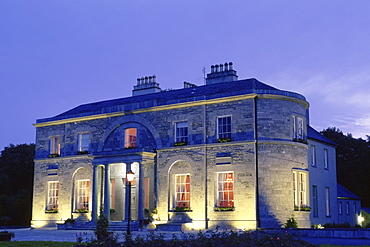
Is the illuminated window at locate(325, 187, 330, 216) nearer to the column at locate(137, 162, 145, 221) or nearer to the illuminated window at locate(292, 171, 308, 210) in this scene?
the illuminated window at locate(292, 171, 308, 210)

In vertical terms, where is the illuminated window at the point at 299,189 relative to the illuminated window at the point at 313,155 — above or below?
below

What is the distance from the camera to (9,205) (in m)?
46.4

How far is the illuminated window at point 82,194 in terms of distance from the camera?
116ft

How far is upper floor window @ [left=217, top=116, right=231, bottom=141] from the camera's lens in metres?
30.5

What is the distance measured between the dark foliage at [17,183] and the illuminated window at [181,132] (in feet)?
64.4

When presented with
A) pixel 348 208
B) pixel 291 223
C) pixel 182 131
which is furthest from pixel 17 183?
pixel 291 223

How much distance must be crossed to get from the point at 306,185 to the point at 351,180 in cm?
2385

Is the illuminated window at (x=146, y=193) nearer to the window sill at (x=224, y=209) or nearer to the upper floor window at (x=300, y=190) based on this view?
the window sill at (x=224, y=209)

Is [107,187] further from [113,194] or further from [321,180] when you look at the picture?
[321,180]

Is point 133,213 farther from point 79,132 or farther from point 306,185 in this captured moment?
point 306,185

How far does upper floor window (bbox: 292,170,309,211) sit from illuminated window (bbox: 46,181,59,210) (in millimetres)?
17133

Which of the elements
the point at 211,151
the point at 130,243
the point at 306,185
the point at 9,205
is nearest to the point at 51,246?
the point at 130,243

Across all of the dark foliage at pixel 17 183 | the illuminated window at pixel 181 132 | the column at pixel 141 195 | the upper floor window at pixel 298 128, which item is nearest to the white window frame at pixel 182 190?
the column at pixel 141 195

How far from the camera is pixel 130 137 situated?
3450 cm
